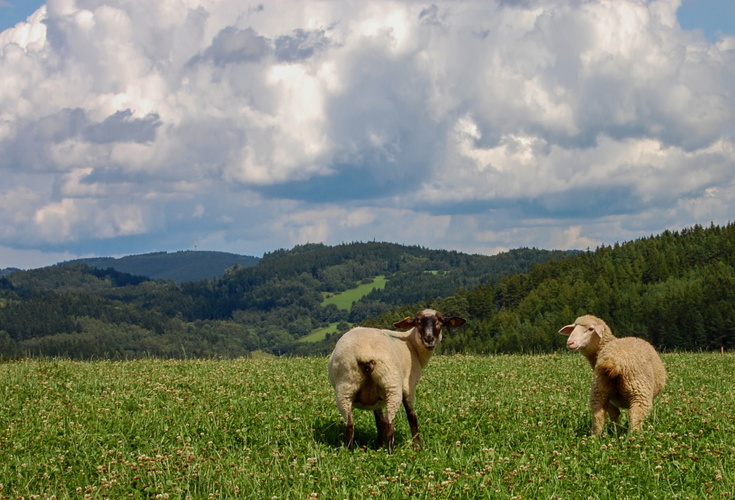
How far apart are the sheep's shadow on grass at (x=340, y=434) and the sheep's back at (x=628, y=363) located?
3.87 meters

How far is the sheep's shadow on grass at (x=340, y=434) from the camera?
12430 mm

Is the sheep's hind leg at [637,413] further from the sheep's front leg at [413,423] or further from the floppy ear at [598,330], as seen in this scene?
the sheep's front leg at [413,423]

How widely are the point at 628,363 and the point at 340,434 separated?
536 centimetres

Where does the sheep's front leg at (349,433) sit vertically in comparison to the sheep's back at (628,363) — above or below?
below

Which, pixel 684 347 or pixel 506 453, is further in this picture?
pixel 684 347

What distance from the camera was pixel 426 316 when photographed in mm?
13062

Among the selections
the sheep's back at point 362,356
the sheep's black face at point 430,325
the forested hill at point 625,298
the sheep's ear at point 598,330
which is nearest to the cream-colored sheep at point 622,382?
the sheep's ear at point 598,330

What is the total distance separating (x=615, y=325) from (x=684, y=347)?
16.5m

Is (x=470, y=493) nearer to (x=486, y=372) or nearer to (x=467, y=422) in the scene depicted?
(x=467, y=422)

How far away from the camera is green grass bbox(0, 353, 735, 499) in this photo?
8.95 m

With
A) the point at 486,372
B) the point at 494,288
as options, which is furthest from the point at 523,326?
the point at 486,372

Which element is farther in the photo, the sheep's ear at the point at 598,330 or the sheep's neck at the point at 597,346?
the sheep's neck at the point at 597,346

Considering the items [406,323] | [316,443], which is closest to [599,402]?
[406,323]

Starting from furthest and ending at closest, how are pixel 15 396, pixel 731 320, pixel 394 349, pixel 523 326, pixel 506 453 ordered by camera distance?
1. pixel 523 326
2. pixel 731 320
3. pixel 15 396
4. pixel 394 349
5. pixel 506 453
